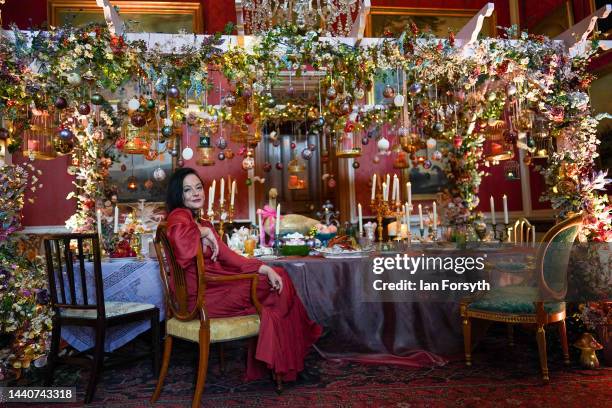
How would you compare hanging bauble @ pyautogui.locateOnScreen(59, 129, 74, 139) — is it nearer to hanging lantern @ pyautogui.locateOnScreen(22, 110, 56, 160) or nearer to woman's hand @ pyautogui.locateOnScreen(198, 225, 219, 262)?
hanging lantern @ pyautogui.locateOnScreen(22, 110, 56, 160)

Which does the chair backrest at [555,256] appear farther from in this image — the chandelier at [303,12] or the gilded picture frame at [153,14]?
the gilded picture frame at [153,14]

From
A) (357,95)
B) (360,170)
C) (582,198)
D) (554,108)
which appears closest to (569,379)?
(582,198)

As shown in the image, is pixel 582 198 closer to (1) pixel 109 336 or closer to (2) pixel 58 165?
(1) pixel 109 336

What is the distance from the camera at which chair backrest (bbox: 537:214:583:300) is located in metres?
3.02

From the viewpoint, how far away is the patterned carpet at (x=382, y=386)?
276 cm

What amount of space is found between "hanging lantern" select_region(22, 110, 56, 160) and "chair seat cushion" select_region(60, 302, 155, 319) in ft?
5.72

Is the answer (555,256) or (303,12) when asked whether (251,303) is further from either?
(303,12)

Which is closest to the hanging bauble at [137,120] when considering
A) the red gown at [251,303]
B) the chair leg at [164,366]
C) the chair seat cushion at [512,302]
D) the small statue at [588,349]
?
the red gown at [251,303]

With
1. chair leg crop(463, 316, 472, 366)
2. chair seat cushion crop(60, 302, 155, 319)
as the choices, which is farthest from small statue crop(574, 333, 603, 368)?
chair seat cushion crop(60, 302, 155, 319)

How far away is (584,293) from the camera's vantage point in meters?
3.70

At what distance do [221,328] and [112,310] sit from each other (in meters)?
0.95

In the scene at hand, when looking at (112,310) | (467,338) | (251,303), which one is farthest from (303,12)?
(467,338)

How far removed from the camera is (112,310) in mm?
3139

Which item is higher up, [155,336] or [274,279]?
[274,279]
